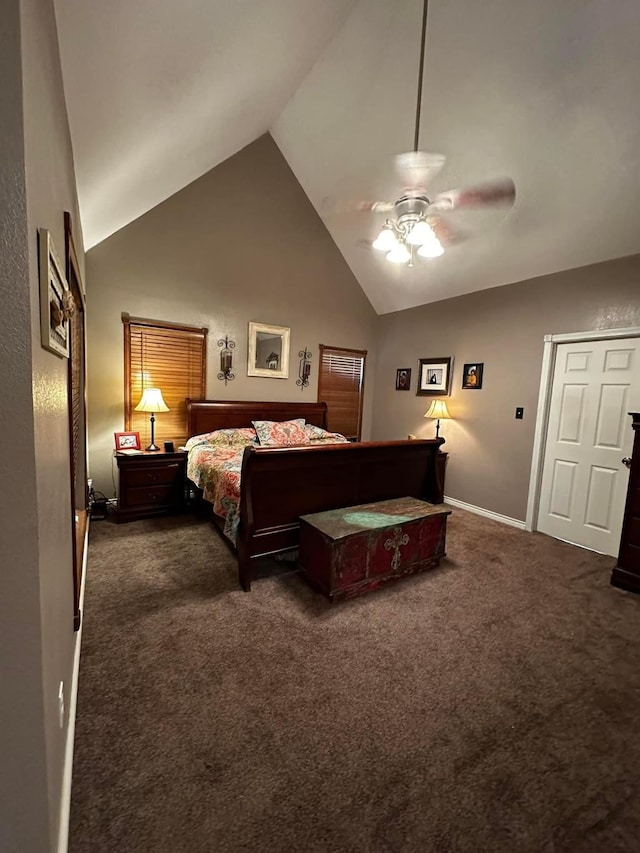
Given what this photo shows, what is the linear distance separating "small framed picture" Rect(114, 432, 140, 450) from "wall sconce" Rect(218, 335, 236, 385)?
1.17m

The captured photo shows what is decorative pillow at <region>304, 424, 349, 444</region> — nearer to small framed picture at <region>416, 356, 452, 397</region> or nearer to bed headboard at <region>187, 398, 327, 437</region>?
bed headboard at <region>187, 398, 327, 437</region>

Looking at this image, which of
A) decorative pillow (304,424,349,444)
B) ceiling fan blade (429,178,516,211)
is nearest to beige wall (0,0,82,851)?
ceiling fan blade (429,178,516,211)

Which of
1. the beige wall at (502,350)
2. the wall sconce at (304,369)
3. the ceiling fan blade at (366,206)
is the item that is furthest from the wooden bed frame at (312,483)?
the wall sconce at (304,369)

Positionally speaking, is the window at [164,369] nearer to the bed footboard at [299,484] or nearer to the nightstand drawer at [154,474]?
the nightstand drawer at [154,474]

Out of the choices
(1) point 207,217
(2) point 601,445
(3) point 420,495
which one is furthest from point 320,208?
(2) point 601,445

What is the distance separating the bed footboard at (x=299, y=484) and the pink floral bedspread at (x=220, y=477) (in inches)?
6.6

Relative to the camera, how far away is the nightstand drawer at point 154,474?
11.8 feet

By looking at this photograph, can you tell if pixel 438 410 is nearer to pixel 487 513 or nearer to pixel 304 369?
pixel 487 513

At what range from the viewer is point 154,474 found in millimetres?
3688

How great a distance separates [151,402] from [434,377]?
136 inches

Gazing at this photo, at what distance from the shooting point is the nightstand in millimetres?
3549

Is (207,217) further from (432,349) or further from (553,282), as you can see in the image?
(553,282)

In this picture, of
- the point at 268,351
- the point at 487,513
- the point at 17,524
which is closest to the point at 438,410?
the point at 487,513

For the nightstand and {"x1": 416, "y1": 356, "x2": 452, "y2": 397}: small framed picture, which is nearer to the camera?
the nightstand
